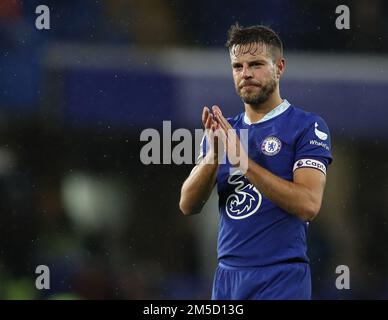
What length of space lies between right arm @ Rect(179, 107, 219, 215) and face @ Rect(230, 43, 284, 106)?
181 mm

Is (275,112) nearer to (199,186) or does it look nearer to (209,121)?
(209,121)

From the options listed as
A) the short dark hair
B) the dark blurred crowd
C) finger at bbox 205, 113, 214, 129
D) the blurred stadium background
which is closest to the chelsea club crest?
finger at bbox 205, 113, 214, 129

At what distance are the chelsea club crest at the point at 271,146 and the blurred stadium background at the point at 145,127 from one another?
2.89 m

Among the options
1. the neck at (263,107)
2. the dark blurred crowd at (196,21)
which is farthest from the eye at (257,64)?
the dark blurred crowd at (196,21)

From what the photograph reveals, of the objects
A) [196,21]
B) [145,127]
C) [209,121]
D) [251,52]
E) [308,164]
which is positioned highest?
[196,21]

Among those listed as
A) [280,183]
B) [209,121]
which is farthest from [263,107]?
[280,183]

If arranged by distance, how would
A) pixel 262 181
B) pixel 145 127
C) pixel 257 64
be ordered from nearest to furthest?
pixel 262 181 < pixel 257 64 < pixel 145 127

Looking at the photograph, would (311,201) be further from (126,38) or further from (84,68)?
(126,38)

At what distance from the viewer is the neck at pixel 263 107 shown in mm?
3125

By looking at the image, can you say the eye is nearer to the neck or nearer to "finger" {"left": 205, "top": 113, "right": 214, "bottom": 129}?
the neck

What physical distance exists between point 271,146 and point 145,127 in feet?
10.1

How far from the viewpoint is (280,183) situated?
9.48ft

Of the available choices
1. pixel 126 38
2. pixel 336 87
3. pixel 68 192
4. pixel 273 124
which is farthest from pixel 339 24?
pixel 273 124
